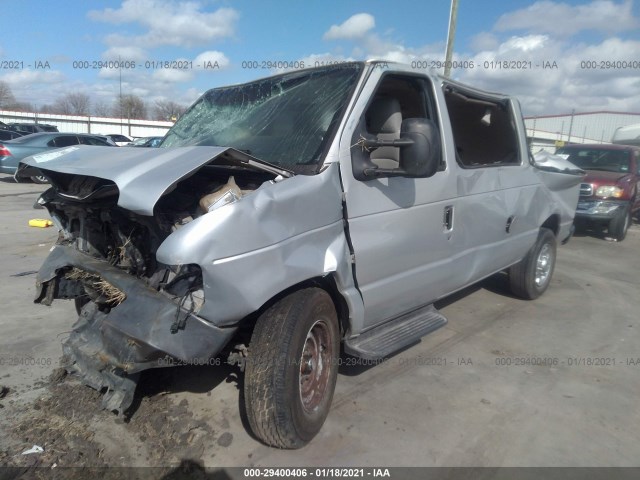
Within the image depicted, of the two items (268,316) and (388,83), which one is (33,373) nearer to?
(268,316)

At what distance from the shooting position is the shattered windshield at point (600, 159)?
414 inches

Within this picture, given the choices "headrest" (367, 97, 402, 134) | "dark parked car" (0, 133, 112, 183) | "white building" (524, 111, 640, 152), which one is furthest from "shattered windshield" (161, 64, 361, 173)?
"white building" (524, 111, 640, 152)

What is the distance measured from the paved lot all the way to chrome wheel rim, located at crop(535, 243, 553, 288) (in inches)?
23.2

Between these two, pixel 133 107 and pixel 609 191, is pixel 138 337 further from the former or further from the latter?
pixel 133 107

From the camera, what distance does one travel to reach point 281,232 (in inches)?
98.5

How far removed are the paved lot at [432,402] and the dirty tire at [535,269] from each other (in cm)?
41

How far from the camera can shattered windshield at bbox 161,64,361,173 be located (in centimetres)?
303

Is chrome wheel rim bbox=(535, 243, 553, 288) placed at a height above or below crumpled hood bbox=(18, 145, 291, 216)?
below

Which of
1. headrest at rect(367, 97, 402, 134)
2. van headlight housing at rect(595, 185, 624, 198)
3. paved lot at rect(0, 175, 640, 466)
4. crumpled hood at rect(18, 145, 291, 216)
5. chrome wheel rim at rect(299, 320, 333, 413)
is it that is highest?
headrest at rect(367, 97, 402, 134)

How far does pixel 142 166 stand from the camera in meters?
2.50

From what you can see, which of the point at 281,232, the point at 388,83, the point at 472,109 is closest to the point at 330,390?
the point at 281,232

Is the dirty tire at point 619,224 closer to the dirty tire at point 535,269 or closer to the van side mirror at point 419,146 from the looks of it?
the dirty tire at point 535,269

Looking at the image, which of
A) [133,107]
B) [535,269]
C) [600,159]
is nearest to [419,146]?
[535,269]

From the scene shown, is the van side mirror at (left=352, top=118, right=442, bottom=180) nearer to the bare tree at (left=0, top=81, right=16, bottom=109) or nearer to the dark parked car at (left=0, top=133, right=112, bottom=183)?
the dark parked car at (left=0, top=133, right=112, bottom=183)
